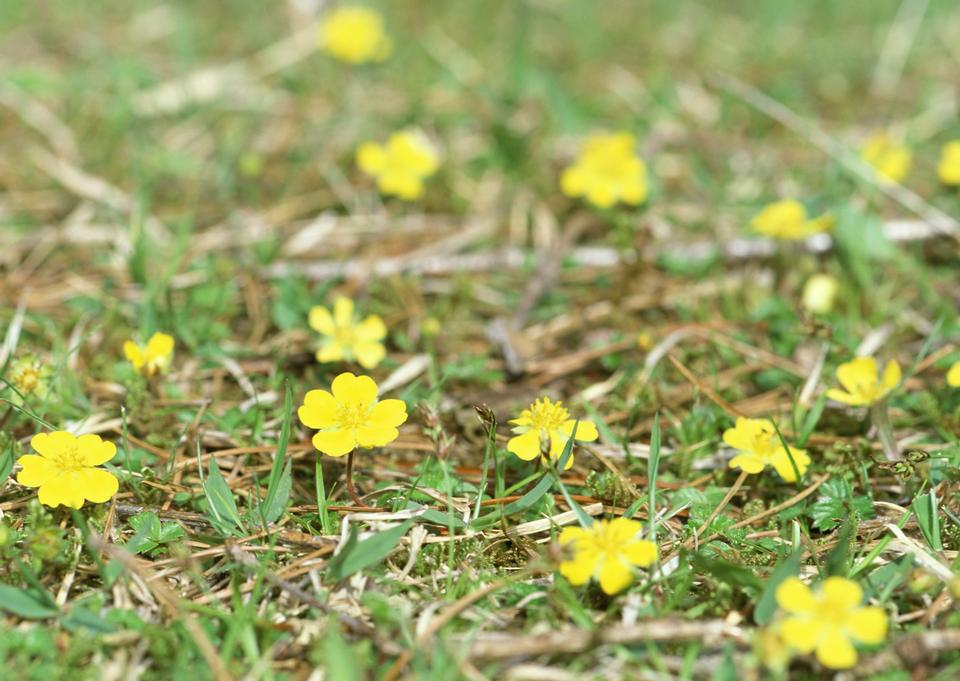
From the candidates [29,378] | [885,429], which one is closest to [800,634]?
[885,429]

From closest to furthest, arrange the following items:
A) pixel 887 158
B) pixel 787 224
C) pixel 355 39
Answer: pixel 787 224, pixel 887 158, pixel 355 39

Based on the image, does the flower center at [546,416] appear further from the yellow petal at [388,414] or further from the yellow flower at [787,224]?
the yellow flower at [787,224]

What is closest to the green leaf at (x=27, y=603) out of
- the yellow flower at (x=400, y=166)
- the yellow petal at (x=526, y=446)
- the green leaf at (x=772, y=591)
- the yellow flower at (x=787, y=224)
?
the yellow petal at (x=526, y=446)

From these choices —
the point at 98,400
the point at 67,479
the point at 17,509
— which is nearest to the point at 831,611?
the point at 67,479

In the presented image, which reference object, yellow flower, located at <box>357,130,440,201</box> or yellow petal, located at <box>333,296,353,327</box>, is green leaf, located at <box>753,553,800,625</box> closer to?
yellow petal, located at <box>333,296,353,327</box>

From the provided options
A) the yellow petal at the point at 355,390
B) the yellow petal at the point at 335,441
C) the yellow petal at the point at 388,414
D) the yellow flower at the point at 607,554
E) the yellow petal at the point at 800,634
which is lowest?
the yellow flower at the point at 607,554

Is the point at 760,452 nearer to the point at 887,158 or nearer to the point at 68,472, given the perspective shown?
the point at 68,472

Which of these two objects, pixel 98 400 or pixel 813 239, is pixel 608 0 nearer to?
pixel 813 239
